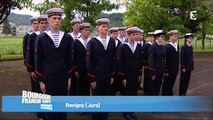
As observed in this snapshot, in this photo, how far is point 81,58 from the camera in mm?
8281

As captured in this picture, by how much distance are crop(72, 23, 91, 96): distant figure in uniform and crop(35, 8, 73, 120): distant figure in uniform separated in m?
1.95

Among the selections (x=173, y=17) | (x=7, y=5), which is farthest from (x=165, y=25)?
(x=7, y=5)

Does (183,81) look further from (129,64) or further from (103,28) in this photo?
(103,28)

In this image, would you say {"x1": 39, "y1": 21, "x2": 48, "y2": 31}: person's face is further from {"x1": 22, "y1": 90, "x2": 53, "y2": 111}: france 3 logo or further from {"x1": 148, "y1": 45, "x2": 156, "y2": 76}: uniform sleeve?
{"x1": 148, "y1": 45, "x2": 156, "y2": 76}: uniform sleeve

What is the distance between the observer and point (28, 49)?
779cm

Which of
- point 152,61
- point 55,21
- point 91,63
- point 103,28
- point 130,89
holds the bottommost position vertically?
point 130,89

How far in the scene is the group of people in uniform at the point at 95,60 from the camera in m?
6.20

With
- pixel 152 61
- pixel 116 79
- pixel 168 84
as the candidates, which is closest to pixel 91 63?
pixel 116 79

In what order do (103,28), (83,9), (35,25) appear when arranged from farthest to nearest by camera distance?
(83,9), (35,25), (103,28)

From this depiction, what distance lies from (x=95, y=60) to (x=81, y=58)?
4.85 ft

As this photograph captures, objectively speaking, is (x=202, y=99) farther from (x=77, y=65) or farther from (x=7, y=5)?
(x=7, y=5)

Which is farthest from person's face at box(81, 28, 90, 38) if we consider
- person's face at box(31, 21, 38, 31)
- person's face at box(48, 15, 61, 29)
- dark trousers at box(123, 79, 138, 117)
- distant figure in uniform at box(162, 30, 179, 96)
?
distant figure in uniform at box(162, 30, 179, 96)

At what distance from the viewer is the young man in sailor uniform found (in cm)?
788

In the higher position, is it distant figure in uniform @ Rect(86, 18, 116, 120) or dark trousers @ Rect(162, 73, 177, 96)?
distant figure in uniform @ Rect(86, 18, 116, 120)
